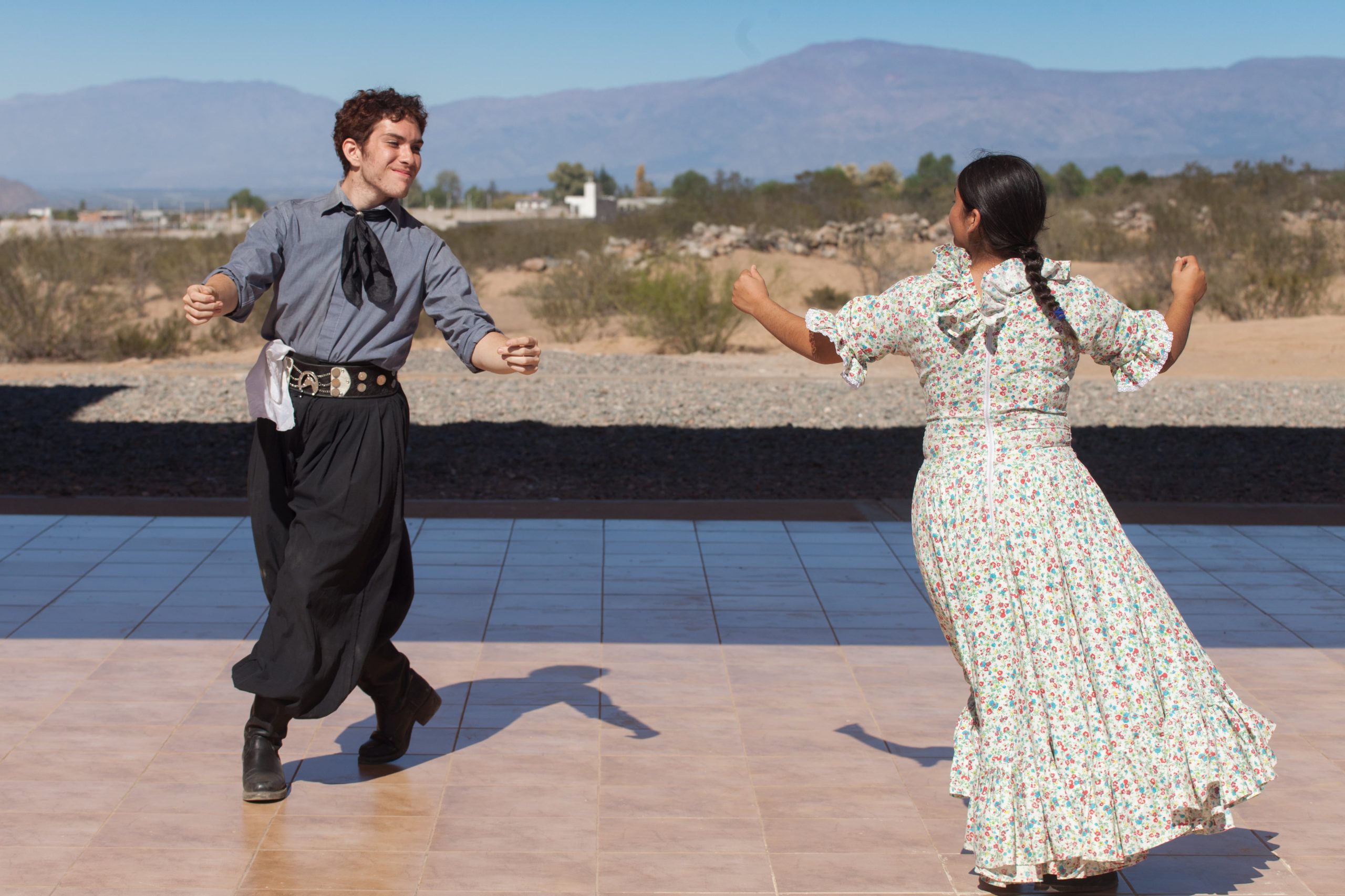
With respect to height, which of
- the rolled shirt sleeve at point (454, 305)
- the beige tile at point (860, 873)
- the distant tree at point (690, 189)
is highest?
the distant tree at point (690, 189)

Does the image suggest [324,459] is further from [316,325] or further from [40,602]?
[40,602]

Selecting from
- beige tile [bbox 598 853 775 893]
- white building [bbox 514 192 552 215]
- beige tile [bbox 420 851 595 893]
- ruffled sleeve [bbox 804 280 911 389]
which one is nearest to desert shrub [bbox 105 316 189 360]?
beige tile [bbox 420 851 595 893]

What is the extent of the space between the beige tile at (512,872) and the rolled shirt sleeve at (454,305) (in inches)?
46.7

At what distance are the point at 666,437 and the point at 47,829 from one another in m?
7.10

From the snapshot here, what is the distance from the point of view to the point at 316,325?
12.0 ft

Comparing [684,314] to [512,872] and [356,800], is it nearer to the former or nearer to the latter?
[356,800]

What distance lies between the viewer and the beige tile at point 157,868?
129 inches

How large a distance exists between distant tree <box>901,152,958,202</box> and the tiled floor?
77.9 feet

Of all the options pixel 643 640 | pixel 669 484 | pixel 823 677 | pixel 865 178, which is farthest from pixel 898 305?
pixel 865 178

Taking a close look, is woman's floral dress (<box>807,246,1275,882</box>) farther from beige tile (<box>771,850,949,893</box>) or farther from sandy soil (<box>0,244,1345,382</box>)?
sandy soil (<box>0,244,1345,382</box>)

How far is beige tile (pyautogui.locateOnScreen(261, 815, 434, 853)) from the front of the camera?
11.5 feet

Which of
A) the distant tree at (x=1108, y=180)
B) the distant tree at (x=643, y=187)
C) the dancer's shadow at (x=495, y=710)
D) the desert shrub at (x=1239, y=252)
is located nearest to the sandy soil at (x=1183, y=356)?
the desert shrub at (x=1239, y=252)

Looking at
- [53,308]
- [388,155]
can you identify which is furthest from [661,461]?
[53,308]

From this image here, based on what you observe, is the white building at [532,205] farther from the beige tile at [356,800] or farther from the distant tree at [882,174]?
the beige tile at [356,800]
